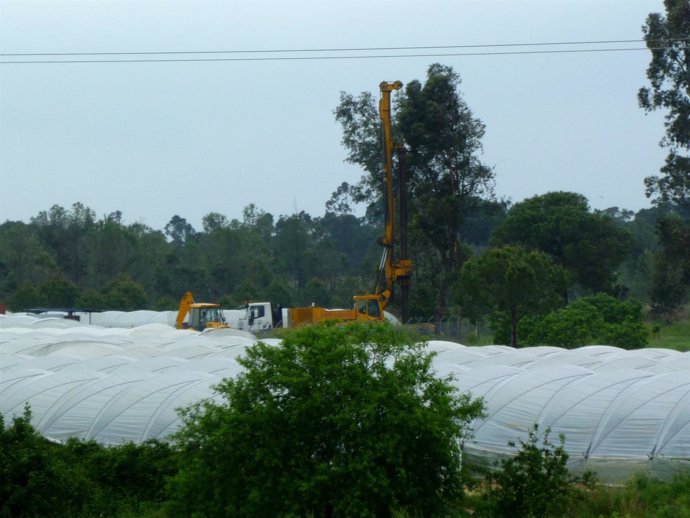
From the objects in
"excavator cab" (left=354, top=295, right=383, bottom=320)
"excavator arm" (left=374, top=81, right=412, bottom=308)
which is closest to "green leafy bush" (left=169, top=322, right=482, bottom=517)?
"excavator cab" (left=354, top=295, right=383, bottom=320)

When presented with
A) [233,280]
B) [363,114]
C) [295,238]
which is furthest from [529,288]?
[295,238]

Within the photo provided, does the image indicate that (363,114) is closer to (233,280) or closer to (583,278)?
(583,278)

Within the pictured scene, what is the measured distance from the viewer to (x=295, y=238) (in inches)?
3999

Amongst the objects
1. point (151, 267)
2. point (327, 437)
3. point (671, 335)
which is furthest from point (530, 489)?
point (151, 267)

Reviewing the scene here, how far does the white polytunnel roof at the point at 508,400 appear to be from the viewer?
18188 mm

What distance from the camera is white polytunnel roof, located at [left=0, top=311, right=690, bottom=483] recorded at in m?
18.2

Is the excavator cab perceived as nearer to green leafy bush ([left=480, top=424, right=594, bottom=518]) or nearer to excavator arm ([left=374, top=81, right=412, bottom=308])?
excavator arm ([left=374, top=81, right=412, bottom=308])

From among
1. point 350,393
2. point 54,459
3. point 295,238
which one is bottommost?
point 54,459

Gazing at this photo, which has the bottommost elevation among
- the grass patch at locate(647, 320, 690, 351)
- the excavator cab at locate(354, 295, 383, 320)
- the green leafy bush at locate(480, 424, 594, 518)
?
the green leafy bush at locate(480, 424, 594, 518)

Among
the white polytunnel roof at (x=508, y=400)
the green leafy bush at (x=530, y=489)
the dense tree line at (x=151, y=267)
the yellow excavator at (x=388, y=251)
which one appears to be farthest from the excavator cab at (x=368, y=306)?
the dense tree line at (x=151, y=267)

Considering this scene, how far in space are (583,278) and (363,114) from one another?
16.6 m

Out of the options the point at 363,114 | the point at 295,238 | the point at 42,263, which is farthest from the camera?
the point at 295,238

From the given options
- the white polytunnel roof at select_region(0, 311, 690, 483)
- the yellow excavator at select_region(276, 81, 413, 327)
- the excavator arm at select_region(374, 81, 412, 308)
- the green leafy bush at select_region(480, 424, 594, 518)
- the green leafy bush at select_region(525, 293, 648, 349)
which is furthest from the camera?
the excavator arm at select_region(374, 81, 412, 308)

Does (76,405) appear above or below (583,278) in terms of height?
below
